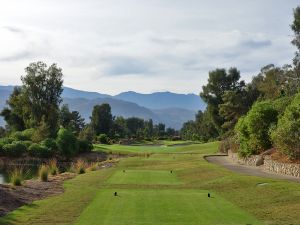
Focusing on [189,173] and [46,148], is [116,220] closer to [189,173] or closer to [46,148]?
[189,173]

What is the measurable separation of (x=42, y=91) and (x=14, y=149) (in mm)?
25012

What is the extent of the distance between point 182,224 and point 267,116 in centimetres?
2548

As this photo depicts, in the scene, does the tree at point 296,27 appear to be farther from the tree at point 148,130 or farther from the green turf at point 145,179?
the tree at point 148,130

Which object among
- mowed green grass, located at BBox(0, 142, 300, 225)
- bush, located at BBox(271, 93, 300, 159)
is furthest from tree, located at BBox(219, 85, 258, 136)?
mowed green grass, located at BBox(0, 142, 300, 225)

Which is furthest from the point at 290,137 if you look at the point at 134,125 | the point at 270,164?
the point at 134,125

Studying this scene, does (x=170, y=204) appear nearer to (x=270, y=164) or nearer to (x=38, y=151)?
(x=270, y=164)

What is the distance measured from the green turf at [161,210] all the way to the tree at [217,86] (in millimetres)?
71775

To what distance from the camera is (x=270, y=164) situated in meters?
31.1

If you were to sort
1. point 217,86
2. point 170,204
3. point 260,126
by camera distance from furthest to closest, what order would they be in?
point 217,86
point 260,126
point 170,204

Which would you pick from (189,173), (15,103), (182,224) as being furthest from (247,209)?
(15,103)

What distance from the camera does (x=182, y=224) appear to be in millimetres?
13625

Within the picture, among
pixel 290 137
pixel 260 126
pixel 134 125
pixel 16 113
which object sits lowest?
pixel 290 137

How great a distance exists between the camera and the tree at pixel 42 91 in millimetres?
82562

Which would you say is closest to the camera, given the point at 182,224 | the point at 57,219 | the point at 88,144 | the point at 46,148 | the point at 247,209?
the point at 182,224
